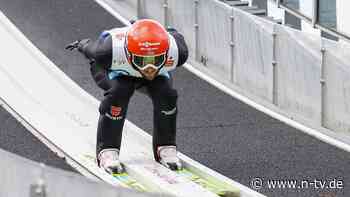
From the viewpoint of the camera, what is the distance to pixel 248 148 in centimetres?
1420

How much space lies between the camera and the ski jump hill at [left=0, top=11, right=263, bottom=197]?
12.6m

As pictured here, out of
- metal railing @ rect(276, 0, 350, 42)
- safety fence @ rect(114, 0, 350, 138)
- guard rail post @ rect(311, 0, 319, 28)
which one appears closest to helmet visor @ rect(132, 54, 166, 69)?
safety fence @ rect(114, 0, 350, 138)


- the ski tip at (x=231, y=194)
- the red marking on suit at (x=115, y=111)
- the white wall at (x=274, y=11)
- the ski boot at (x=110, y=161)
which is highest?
the red marking on suit at (x=115, y=111)

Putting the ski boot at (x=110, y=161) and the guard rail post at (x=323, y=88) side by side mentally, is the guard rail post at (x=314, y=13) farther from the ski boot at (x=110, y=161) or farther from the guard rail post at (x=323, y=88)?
the ski boot at (x=110, y=161)

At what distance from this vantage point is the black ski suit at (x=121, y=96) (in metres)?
12.6

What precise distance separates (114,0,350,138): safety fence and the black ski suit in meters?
2.64

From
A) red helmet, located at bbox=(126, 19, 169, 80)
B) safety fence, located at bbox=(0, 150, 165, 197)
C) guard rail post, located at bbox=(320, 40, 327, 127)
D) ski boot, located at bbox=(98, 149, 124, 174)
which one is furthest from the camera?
guard rail post, located at bbox=(320, 40, 327, 127)

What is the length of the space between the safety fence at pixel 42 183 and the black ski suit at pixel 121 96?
2747 mm

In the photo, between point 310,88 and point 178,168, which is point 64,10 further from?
point 178,168

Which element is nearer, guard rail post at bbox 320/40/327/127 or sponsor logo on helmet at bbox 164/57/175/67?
sponsor logo on helmet at bbox 164/57/175/67

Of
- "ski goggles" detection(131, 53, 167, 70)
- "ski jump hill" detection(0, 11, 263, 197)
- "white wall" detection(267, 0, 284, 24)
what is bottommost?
"white wall" detection(267, 0, 284, 24)

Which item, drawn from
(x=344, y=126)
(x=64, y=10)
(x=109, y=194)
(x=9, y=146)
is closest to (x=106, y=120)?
(x=9, y=146)

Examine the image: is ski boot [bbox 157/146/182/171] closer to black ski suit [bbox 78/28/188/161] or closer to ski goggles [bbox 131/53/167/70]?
black ski suit [bbox 78/28/188/161]

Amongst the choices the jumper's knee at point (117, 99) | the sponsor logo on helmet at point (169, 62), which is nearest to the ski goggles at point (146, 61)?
the sponsor logo on helmet at point (169, 62)
